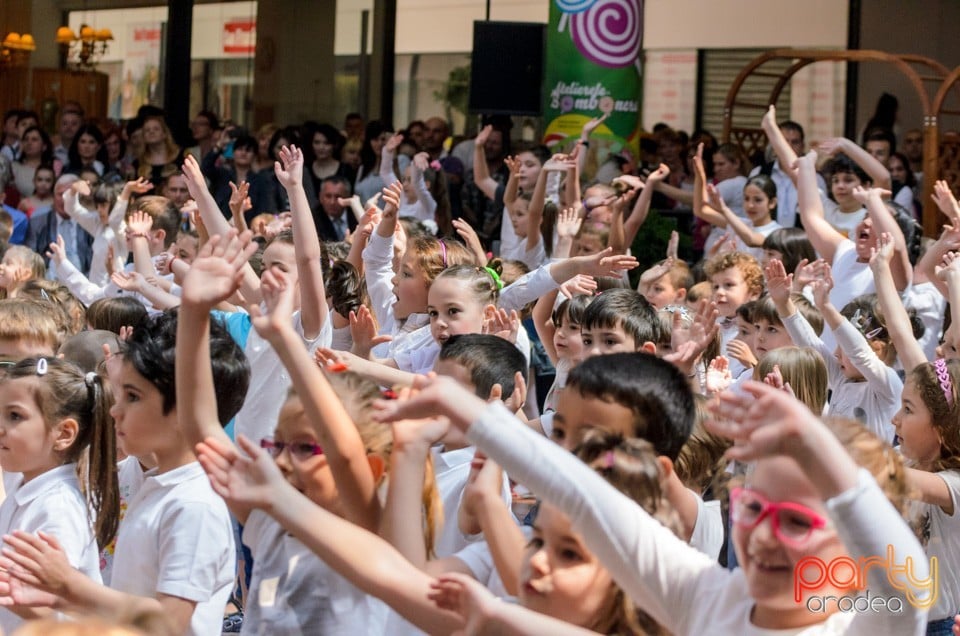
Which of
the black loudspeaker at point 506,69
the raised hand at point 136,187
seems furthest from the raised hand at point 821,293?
the black loudspeaker at point 506,69

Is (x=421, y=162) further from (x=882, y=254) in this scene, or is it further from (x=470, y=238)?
(x=882, y=254)

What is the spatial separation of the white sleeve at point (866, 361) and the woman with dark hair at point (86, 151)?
7.07 meters

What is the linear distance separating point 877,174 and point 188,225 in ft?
14.0

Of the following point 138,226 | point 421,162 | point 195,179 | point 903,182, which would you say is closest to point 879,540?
point 195,179

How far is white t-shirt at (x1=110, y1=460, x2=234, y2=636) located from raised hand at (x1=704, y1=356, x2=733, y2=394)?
1901 mm

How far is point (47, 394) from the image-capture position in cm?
328

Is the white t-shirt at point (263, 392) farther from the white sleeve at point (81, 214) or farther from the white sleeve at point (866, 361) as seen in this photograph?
the white sleeve at point (81, 214)

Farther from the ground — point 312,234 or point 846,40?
point 846,40

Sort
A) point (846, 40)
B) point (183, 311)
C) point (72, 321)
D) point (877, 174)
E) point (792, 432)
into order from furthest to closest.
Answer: point (846, 40), point (877, 174), point (72, 321), point (183, 311), point (792, 432)

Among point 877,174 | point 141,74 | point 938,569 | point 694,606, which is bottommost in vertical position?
point 938,569

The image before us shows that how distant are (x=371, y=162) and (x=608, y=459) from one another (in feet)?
27.4

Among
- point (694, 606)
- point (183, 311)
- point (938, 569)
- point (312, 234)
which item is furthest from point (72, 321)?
point (694, 606)

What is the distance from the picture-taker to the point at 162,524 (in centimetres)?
280

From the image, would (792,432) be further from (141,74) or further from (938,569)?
(141,74)
